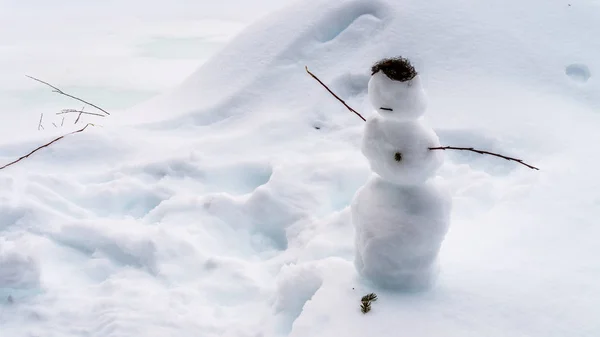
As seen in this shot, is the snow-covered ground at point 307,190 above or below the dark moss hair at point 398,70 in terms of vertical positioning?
below

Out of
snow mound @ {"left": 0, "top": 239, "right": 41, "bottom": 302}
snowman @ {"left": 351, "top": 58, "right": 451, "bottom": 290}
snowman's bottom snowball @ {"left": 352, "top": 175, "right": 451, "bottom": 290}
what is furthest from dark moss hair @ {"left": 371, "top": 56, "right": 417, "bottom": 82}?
snow mound @ {"left": 0, "top": 239, "right": 41, "bottom": 302}

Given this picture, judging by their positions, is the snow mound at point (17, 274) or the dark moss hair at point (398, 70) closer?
the dark moss hair at point (398, 70)

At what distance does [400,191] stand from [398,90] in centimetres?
35

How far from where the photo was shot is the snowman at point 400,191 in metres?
1.75

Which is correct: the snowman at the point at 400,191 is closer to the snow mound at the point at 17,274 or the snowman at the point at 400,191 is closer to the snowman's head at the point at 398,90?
the snowman's head at the point at 398,90

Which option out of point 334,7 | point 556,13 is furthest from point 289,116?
point 556,13

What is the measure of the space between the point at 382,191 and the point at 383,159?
13cm

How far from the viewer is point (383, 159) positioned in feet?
5.89

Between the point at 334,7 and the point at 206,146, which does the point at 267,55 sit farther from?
the point at 206,146

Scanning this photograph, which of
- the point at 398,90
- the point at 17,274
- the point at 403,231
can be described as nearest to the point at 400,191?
the point at 403,231

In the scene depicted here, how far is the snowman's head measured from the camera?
68.2 inches

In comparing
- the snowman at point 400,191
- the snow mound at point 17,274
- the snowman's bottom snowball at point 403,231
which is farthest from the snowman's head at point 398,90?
the snow mound at point 17,274

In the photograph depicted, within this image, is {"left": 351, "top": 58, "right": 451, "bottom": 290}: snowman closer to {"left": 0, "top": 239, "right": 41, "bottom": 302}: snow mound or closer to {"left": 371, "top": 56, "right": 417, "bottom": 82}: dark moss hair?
{"left": 371, "top": 56, "right": 417, "bottom": 82}: dark moss hair

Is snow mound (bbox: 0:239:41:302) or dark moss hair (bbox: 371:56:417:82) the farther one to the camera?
snow mound (bbox: 0:239:41:302)
